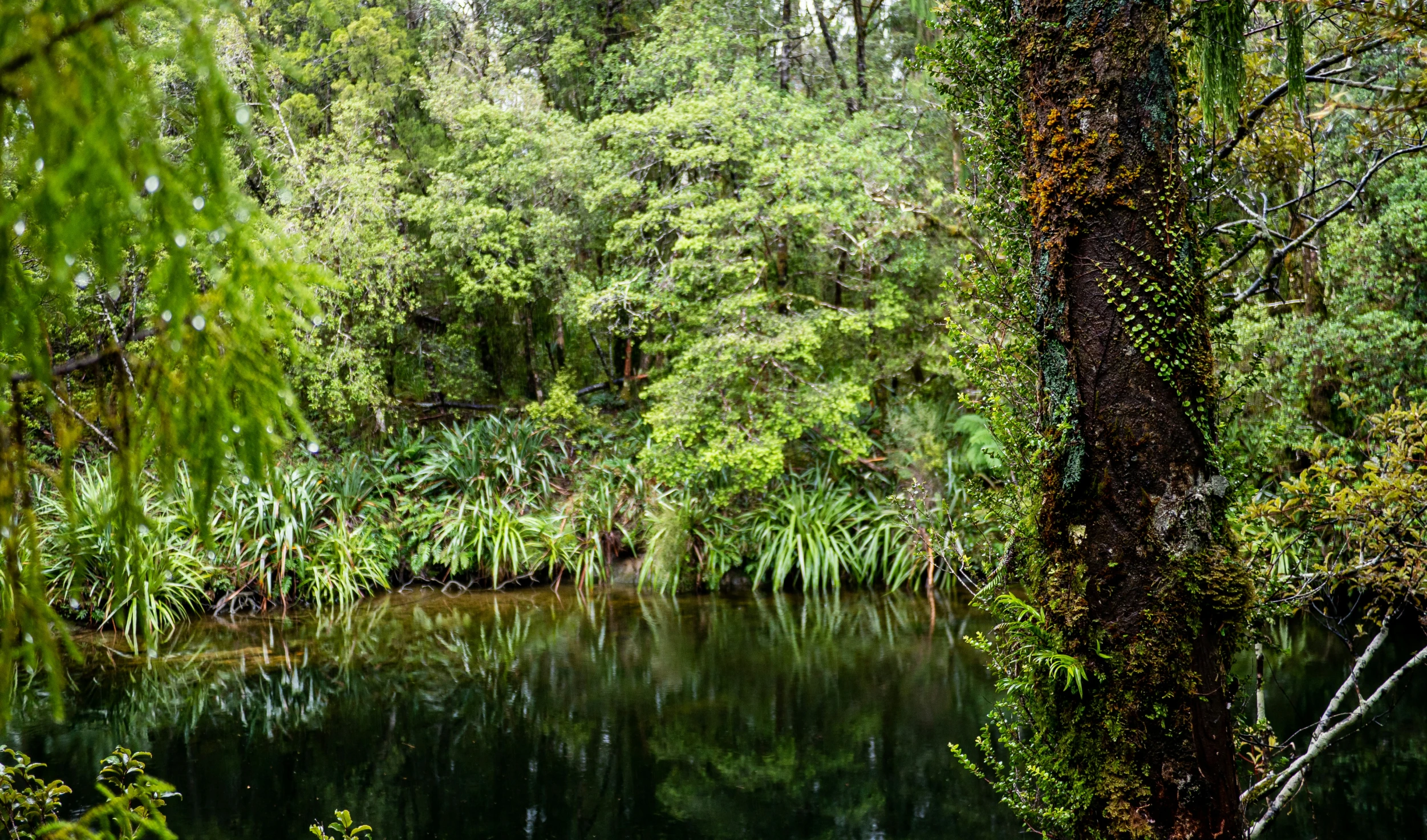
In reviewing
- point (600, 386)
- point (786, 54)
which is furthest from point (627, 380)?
point (786, 54)

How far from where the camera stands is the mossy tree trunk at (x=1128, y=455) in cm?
A: 198

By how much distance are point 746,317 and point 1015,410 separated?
19.4 feet

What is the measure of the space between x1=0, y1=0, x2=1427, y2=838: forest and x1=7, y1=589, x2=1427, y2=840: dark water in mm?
91

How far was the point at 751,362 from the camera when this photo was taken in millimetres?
8320

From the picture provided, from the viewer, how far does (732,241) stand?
8.01 m

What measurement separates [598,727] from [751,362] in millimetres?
3745

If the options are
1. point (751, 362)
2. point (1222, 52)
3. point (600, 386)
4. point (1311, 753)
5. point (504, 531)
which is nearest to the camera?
point (1311, 753)

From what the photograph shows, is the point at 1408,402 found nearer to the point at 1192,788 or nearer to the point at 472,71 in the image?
the point at 1192,788

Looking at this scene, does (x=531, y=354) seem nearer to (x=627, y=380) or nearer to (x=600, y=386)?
(x=600, y=386)

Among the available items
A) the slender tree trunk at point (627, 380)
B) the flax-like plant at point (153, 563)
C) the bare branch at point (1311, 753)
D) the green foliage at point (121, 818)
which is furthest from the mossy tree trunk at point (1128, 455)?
the slender tree trunk at point (627, 380)

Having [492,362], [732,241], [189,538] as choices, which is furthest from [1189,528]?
[492,362]

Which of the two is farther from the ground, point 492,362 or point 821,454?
point 492,362

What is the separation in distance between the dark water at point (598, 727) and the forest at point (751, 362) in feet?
0.30

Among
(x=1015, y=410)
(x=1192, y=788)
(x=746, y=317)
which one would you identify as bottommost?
(x=1192, y=788)
